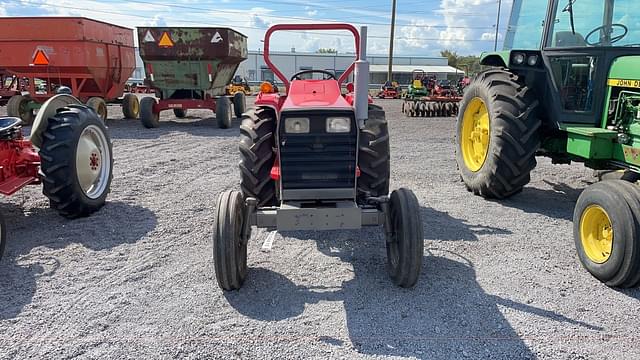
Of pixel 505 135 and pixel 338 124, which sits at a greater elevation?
pixel 338 124

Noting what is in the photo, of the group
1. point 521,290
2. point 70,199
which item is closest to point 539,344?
point 521,290

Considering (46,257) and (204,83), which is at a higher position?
(204,83)

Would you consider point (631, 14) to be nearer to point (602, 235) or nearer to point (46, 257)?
point (602, 235)

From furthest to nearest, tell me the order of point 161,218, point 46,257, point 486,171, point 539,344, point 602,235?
point 486,171
point 161,218
point 46,257
point 602,235
point 539,344

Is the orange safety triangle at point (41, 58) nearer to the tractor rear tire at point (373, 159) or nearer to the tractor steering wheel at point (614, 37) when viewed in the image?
the tractor rear tire at point (373, 159)

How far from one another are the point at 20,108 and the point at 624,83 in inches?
490

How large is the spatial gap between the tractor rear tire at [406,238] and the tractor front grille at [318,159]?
0.41 meters

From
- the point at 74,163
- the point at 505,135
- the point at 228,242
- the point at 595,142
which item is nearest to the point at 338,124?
the point at 228,242

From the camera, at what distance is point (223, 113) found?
12234mm

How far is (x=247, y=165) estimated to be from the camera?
419cm

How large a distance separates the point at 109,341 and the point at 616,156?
4.46 m

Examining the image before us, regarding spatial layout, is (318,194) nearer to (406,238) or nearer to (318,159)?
(318,159)

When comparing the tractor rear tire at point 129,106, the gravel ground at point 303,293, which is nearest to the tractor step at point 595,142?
the gravel ground at point 303,293

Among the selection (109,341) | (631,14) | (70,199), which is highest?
(631,14)
